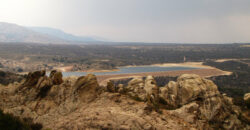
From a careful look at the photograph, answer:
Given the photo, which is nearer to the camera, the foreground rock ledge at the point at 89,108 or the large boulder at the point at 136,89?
the foreground rock ledge at the point at 89,108

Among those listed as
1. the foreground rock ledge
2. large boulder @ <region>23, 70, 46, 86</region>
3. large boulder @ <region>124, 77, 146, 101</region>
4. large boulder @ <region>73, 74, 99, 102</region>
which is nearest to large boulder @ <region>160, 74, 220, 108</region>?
the foreground rock ledge

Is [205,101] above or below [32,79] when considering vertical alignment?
below

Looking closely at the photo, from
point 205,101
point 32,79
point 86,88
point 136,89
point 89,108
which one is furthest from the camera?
point 136,89

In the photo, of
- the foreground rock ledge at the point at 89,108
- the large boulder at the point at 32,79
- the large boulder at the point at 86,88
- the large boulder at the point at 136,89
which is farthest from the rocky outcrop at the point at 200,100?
the large boulder at the point at 32,79

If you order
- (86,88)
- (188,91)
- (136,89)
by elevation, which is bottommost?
(136,89)

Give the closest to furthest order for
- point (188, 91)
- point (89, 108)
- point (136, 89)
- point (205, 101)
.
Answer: point (89, 108) < point (205, 101) < point (188, 91) < point (136, 89)

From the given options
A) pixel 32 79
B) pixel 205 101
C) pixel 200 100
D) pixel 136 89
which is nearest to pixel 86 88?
pixel 32 79

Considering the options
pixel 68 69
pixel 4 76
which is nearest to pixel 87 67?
pixel 68 69

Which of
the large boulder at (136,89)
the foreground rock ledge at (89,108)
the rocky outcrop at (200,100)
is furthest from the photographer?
the large boulder at (136,89)

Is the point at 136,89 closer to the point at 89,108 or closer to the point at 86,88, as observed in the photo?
the point at 86,88

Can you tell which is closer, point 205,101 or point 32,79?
point 32,79

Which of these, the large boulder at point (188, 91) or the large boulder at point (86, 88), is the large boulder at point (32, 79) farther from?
the large boulder at point (188, 91)

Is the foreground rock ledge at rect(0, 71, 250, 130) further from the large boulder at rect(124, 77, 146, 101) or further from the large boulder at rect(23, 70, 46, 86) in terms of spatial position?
the large boulder at rect(124, 77, 146, 101)

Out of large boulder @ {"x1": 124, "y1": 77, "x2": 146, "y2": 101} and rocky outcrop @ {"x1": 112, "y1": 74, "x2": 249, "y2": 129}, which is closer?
rocky outcrop @ {"x1": 112, "y1": 74, "x2": 249, "y2": 129}
